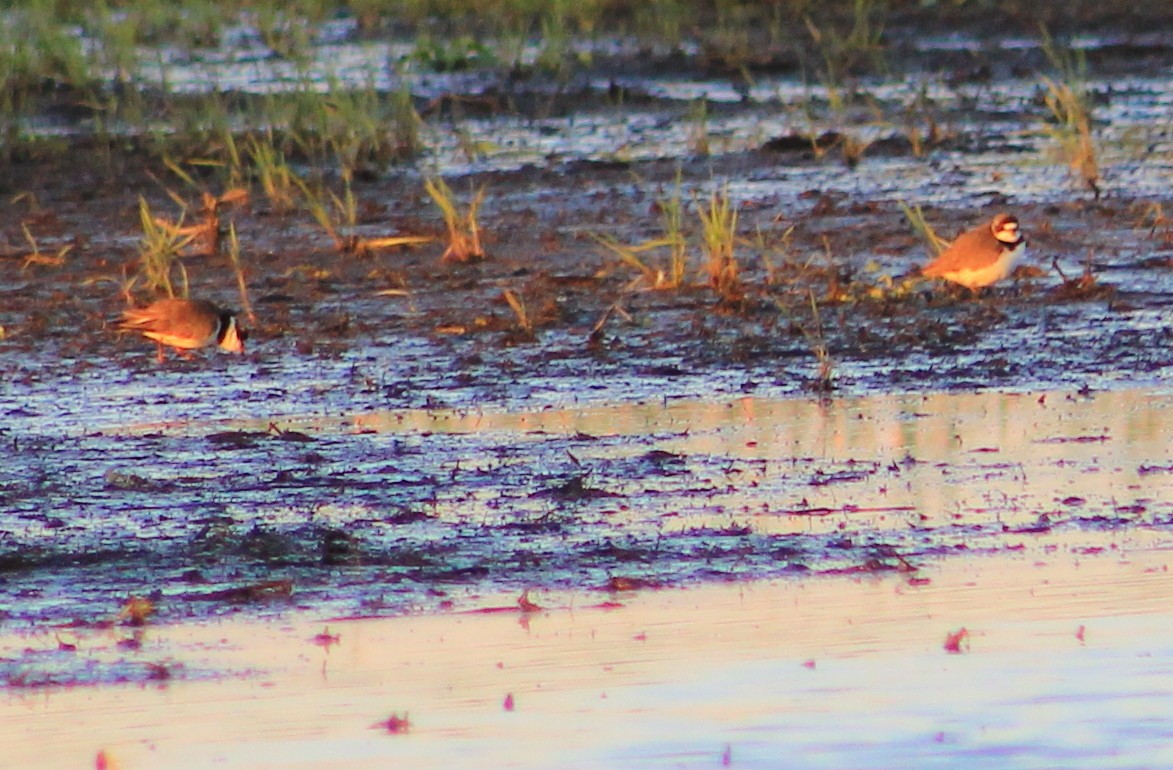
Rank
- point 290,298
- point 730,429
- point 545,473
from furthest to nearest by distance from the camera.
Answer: point 290,298 → point 730,429 → point 545,473

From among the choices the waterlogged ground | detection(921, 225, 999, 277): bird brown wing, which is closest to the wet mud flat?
the waterlogged ground

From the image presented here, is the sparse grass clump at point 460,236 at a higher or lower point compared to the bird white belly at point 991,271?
higher

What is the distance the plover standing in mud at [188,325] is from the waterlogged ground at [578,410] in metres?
0.13

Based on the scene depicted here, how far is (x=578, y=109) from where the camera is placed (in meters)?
17.3

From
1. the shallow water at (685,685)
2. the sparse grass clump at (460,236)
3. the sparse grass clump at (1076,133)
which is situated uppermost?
the sparse grass clump at (1076,133)

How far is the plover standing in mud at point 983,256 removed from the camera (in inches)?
385

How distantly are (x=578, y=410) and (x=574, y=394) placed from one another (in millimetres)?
278

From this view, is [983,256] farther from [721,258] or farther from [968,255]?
[721,258]

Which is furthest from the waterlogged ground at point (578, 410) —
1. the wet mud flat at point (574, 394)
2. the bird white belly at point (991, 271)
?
the bird white belly at point (991, 271)

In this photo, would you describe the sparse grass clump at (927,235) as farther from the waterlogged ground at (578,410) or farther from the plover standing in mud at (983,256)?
the plover standing in mud at (983,256)

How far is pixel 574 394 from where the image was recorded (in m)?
8.37

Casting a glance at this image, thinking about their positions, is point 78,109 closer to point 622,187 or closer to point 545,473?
point 622,187

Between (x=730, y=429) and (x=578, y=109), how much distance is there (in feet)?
32.4

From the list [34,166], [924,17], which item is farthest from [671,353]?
[924,17]
